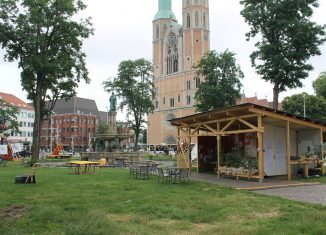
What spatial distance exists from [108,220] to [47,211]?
180 centimetres

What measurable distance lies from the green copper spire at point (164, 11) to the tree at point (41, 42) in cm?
8346

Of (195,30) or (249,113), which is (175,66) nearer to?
(195,30)

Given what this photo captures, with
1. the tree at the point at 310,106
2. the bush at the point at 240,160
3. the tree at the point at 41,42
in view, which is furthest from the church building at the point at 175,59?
the bush at the point at 240,160

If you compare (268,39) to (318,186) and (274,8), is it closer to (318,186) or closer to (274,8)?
(274,8)

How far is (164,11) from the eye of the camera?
112 m

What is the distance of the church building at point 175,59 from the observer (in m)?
98.4

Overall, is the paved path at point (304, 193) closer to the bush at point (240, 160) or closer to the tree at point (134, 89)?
the bush at point (240, 160)

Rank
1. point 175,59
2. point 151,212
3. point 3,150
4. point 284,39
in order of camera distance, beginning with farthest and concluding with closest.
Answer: point 175,59 → point 3,150 → point 284,39 → point 151,212

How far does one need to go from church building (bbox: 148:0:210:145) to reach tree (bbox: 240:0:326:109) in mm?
66942

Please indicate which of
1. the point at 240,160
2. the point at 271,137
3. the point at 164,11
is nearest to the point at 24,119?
the point at 164,11

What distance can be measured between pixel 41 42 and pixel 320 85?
54.1 metres

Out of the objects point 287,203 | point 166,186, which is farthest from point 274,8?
point 287,203

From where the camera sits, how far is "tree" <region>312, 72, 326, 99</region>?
2571 inches

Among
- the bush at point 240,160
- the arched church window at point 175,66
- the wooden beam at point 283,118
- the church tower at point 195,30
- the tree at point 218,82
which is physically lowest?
the bush at point 240,160
